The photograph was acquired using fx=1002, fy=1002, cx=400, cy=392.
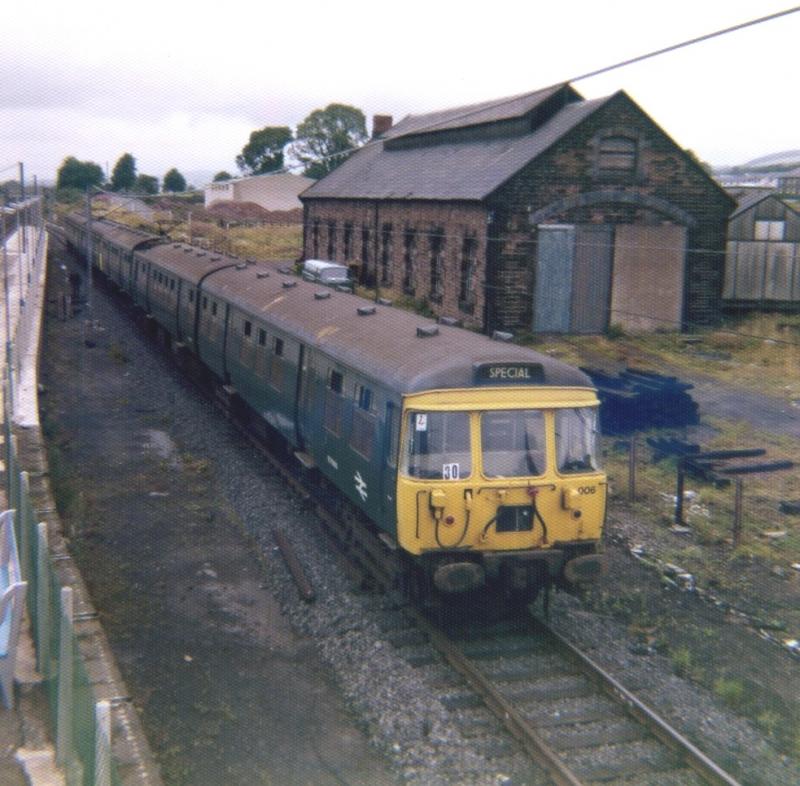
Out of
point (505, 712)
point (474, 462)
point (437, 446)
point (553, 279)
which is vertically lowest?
A: point (505, 712)

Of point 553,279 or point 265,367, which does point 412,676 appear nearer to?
point 265,367

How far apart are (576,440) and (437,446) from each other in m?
1.39

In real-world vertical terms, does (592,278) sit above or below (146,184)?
below

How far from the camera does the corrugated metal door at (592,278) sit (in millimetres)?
26453

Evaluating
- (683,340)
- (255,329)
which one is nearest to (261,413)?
(255,329)

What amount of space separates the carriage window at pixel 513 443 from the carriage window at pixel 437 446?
196mm

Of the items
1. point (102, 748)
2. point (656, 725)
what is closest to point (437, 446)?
point (656, 725)

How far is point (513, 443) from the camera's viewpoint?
934 cm

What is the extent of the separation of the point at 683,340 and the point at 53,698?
76.7 feet

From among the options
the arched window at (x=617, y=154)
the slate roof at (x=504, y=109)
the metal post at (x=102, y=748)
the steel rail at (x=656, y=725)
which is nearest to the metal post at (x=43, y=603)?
the metal post at (x=102, y=748)

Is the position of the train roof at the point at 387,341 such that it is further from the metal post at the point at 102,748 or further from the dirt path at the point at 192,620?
the metal post at the point at 102,748

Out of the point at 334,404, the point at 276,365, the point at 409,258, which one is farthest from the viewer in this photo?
the point at 409,258

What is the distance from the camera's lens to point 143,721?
811cm

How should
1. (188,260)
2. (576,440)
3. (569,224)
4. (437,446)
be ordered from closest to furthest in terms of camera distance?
(437,446), (576,440), (188,260), (569,224)
